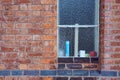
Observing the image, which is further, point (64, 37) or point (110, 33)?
point (64, 37)

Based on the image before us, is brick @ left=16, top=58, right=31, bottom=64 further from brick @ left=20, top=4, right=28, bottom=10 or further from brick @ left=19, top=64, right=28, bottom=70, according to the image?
brick @ left=20, top=4, right=28, bottom=10

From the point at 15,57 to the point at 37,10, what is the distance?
69 cm

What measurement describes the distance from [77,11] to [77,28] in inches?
9.3

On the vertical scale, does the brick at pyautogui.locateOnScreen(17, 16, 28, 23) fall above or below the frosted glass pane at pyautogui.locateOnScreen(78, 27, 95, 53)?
above

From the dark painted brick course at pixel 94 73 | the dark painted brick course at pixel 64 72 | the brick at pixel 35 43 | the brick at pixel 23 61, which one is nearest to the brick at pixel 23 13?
the brick at pixel 35 43

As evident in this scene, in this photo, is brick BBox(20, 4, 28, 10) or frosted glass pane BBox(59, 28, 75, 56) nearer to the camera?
brick BBox(20, 4, 28, 10)

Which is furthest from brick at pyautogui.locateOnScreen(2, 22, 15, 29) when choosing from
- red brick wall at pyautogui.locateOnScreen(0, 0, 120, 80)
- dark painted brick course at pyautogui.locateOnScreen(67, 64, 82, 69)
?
dark painted brick course at pyautogui.locateOnScreen(67, 64, 82, 69)

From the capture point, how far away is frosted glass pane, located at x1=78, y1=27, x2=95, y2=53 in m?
4.43

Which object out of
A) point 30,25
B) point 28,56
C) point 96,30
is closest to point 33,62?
point 28,56

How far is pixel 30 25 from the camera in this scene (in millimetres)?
4277

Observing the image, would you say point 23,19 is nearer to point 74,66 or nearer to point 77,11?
point 77,11

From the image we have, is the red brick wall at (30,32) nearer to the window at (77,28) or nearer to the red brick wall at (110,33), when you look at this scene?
the window at (77,28)

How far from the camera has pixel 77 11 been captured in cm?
444

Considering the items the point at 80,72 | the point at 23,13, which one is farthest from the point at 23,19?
the point at 80,72
